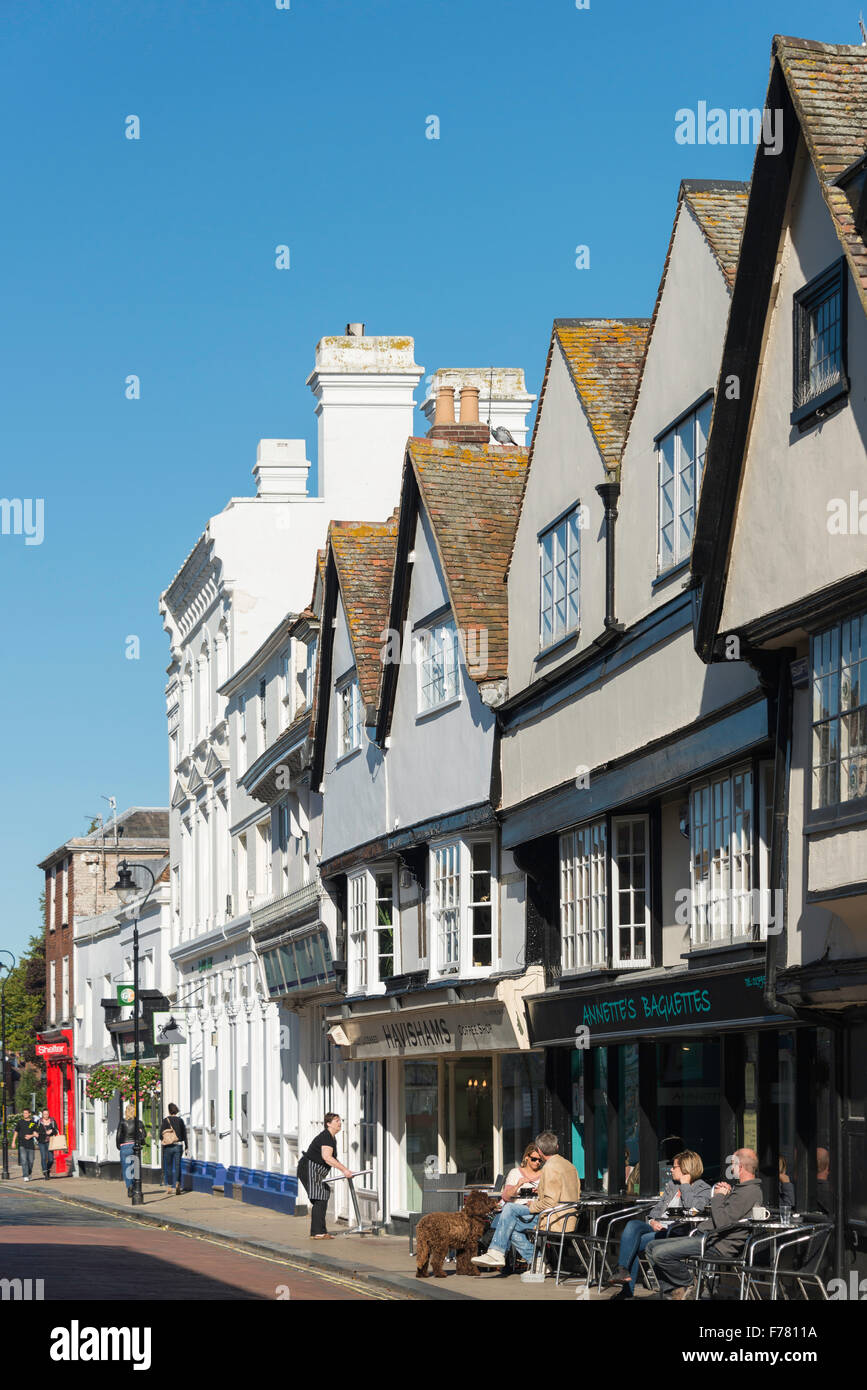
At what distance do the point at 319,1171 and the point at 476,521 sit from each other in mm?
8630

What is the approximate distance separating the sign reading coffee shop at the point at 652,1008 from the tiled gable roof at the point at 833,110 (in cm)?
572

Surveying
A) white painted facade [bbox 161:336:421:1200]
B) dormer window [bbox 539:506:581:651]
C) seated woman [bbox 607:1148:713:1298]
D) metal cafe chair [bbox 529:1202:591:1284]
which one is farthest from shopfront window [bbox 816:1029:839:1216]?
white painted facade [bbox 161:336:421:1200]

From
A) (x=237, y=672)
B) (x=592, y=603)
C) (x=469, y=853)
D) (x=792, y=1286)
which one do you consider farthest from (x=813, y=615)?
(x=237, y=672)

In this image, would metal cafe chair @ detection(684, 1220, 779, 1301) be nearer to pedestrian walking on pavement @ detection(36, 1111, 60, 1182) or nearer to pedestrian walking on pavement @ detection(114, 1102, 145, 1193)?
pedestrian walking on pavement @ detection(114, 1102, 145, 1193)

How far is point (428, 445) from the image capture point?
26078mm

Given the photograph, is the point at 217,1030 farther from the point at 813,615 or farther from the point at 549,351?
the point at 813,615

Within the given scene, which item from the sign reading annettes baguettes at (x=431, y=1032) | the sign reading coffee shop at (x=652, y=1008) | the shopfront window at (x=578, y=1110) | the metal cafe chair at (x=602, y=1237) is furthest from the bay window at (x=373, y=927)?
the metal cafe chair at (x=602, y=1237)

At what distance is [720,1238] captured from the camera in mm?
15711

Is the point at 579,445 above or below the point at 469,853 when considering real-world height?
above

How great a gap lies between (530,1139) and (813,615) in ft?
35.4

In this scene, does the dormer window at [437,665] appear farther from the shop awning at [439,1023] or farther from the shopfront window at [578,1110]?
the shopfront window at [578,1110]

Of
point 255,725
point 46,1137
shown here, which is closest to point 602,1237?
point 255,725

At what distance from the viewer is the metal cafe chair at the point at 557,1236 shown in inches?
758
